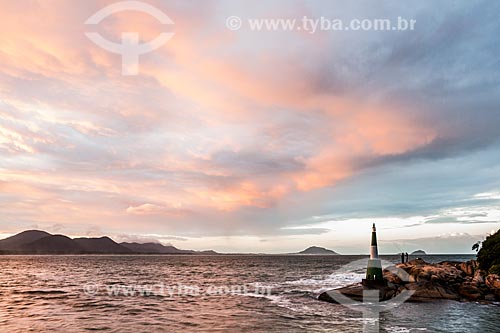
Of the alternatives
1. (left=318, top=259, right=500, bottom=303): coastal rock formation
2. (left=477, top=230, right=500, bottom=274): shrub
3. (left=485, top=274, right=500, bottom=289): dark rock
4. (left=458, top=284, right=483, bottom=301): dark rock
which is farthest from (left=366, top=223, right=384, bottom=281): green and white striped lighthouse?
(left=477, top=230, right=500, bottom=274): shrub

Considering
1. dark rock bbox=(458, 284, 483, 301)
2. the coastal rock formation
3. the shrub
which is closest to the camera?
the coastal rock formation

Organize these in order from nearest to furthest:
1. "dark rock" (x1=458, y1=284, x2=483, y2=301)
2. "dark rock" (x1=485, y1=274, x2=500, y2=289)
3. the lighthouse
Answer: "dark rock" (x1=458, y1=284, x2=483, y2=301), the lighthouse, "dark rock" (x1=485, y1=274, x2=500, y2=289)

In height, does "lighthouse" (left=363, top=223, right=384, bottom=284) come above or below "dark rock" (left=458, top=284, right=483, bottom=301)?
above

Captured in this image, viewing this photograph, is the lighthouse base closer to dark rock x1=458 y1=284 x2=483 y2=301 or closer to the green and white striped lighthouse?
the green and white striped lighthouse

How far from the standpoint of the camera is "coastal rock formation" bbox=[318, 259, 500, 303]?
87.5 feet

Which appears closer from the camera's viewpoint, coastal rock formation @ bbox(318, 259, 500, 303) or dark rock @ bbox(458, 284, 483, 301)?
coastal rock formation @ bbox(318, 259, 500, 303)

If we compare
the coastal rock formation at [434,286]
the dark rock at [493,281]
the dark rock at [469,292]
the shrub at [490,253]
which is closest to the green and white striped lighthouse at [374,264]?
the coastal rock formation at [434,286]

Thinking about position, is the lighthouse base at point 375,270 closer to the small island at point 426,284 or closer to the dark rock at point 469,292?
the small island at point 426,284

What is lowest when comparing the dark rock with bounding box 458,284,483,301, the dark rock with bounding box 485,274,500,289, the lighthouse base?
the dark rock with bounding box 458,284,483,301

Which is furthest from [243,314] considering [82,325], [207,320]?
[82,325]

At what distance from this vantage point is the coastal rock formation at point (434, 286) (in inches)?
1049

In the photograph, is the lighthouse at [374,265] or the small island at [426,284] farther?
the lighthouse at [374,265]

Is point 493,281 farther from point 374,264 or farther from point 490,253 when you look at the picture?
point 374,264

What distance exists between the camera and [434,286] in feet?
89.9
